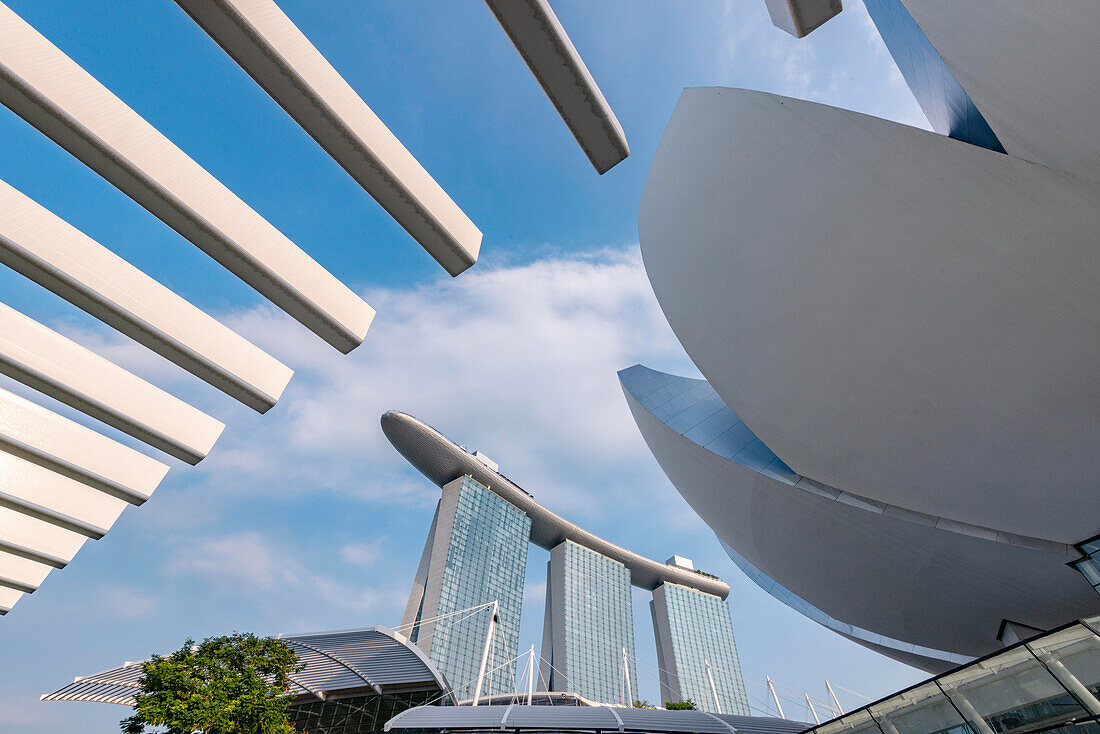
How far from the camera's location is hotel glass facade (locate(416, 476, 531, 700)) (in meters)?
68.0

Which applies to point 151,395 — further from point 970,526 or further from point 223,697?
point 970,526

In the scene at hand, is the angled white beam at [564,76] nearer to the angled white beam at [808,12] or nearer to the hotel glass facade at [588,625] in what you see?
the angled white beam at [808,12]

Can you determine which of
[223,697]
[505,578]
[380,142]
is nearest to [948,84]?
[380,142]


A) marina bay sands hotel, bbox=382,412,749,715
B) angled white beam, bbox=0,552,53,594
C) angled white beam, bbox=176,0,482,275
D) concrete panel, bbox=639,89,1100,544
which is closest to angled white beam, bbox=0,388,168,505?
angled white beam, bbox=0,552,53,594

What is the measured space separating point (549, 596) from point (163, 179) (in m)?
107

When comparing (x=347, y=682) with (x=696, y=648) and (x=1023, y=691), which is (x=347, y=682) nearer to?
(x=1023, y=691)

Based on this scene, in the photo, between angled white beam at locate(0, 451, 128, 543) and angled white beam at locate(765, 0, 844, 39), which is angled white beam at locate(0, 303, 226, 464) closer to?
angled white beam at locate(0, 451, 128, 543)

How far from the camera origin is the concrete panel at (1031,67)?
9008 mm

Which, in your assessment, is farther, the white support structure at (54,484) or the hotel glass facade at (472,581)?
the hotel glass facade at (472,581)

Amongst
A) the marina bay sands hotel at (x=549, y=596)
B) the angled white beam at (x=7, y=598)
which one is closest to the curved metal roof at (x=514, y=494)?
the marina bay sands hotel at (x=549, y=596)

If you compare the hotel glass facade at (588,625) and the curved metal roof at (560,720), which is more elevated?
the hotel glass facade at (588,625)

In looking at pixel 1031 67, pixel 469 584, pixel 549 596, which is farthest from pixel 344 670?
pixel 549 596

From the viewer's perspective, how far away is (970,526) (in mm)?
17781

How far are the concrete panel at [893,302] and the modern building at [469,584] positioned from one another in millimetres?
55037
